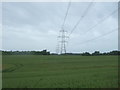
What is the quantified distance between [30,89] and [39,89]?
651 millimetres

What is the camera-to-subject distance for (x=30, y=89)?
49.0ft

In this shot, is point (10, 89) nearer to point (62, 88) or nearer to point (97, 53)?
point (62, 88)

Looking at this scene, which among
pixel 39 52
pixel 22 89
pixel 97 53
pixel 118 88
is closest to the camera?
pixel 118 88

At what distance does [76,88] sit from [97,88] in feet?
4.65

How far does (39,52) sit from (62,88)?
3475 inches

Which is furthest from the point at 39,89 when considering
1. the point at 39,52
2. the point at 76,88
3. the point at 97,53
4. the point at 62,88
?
the point at 39,52

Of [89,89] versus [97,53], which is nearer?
[89,89]

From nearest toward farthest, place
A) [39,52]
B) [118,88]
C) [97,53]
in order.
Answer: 1. [118,88]
2. [97,53]
3. [39,52]

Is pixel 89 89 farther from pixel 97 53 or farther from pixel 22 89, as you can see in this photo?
pixel 97 53

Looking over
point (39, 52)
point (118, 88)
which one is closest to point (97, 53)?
point (39, 52)

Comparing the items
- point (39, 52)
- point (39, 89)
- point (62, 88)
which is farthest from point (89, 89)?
point (39, 52)

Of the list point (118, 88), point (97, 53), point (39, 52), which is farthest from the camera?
point (39, 52)

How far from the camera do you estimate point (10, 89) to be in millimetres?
14555

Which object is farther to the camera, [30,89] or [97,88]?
[30,89]
